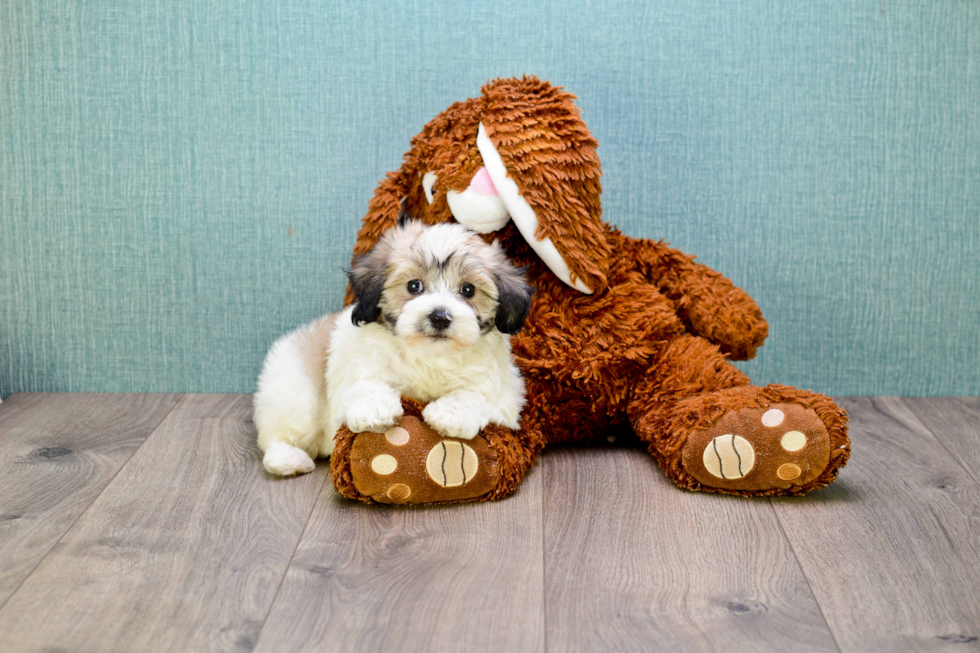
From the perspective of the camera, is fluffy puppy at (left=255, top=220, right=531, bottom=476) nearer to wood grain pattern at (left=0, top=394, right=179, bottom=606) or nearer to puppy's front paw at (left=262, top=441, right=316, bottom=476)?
puppy's front paw at (left=262, top=441, right=316, bottom=476)

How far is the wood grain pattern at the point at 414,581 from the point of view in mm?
1172

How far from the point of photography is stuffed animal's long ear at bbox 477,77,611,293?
5.48 ft

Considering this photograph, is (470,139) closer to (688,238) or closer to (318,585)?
(688,238)

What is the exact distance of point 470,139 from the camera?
5.68 ft

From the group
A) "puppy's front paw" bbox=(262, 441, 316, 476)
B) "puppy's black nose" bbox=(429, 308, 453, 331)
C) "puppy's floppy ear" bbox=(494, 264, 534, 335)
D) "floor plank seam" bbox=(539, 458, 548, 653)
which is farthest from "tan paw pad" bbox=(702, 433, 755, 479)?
"puppy's front paw" bbox=(262, 441, 316, 476)

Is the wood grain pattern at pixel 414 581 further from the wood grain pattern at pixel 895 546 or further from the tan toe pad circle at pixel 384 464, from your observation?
the wood grain pattern at pixel 895 546

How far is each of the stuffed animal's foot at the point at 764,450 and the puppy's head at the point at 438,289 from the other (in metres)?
0.42

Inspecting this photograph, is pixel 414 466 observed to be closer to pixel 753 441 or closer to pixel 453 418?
pixel 453 418

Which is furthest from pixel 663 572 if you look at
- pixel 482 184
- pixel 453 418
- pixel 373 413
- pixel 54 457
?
pixel 54 457

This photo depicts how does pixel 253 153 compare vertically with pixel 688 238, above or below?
above

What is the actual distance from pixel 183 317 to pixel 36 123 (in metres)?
0.55

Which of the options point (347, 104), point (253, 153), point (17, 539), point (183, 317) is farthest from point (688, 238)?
point (17, 539)

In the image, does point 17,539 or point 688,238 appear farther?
point 688,238

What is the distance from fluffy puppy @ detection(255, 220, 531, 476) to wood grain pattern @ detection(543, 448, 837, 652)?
0.24m
